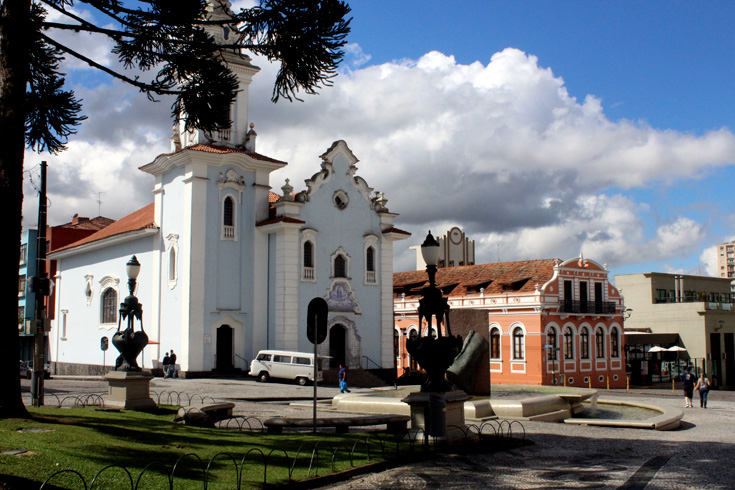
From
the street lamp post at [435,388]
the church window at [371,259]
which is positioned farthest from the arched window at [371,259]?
the street lamp post at [435,388]

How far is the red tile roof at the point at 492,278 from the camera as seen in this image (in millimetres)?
46094

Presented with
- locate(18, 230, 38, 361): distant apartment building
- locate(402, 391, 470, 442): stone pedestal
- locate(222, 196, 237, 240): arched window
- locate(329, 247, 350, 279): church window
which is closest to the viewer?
locate(402, 391, 470, 442): stone pedestal

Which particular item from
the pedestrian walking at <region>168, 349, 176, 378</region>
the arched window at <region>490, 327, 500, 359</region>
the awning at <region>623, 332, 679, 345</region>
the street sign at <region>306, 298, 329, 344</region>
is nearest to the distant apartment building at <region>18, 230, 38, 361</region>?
the pedestrian walking at <region>168, 349, 176, 378</region>

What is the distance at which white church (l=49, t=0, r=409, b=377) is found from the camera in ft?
111

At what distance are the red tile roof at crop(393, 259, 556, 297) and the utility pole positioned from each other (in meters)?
32.9

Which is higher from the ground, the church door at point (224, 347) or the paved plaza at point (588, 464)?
the church door at point (224, 347)

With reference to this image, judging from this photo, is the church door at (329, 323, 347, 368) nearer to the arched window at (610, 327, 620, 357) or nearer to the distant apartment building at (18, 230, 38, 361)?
the arched window at (610, 327, 620, 357)

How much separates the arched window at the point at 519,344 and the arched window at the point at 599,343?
21.3 feet

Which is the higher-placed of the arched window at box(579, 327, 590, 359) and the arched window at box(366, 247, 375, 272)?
the arched window at box(366, 247, 375, 272)

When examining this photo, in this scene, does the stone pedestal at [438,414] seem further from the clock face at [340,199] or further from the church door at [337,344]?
the clock face at [340,199]

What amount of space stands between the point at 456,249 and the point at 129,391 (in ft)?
202

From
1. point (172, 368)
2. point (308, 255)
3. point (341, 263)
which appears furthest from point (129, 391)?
point (341, 263)

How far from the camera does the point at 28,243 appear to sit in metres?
55.3

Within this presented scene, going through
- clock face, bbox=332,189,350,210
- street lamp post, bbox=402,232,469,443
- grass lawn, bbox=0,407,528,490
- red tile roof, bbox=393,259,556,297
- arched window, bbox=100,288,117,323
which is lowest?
grass lawn, bbox=0,407,528,490
